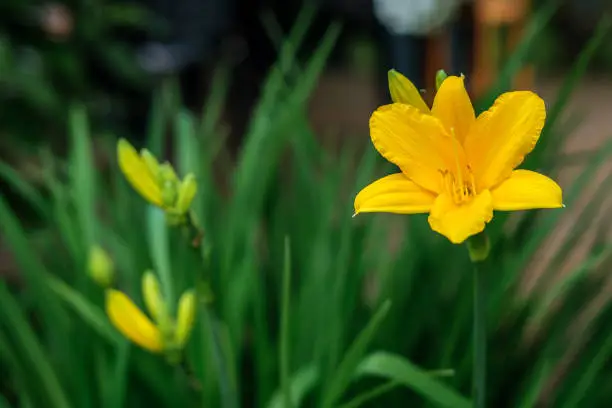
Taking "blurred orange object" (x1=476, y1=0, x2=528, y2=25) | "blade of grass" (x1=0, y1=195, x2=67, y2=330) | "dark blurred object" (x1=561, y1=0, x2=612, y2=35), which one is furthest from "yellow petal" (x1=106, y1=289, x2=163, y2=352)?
"dark blurred object" (x1=561, y1=0, x2=612, y2=35)

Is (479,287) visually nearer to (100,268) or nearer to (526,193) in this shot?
(526,193)

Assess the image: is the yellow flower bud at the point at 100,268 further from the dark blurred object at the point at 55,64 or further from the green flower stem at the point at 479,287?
the dark blurred object at the point at 55,64

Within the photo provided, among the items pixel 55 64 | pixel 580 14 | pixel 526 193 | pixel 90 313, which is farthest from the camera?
pixel 580 14

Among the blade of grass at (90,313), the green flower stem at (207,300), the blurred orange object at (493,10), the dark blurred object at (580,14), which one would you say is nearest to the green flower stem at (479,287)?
the green flower stem at (207,300)

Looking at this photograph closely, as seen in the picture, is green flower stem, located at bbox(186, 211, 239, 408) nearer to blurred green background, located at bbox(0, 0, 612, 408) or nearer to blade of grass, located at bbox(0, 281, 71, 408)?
blurred green background, located at bbox(0, 0, 612, 408)

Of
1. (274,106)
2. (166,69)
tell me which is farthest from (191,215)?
(166,69)

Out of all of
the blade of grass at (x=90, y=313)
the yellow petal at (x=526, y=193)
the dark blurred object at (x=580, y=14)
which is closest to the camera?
the yellow petal at (x=526, y=193)

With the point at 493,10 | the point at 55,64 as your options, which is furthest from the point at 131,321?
the point at 493,10
